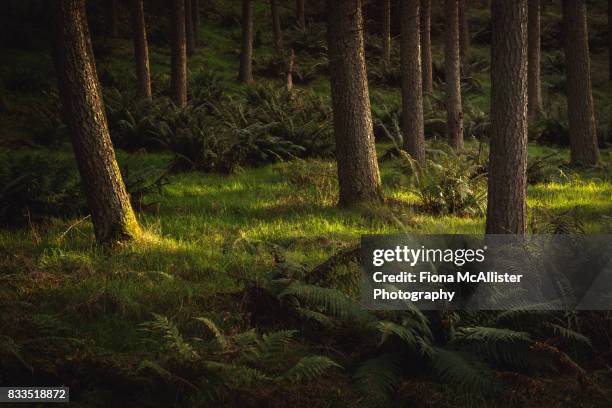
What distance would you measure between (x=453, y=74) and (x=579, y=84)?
2.82 metres

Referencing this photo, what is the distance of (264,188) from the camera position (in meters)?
12.0

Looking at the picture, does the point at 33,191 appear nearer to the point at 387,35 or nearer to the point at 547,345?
the point at 547,345

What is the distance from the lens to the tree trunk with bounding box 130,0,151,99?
19.1 m

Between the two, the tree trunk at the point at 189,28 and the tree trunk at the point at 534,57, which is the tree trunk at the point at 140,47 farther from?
the tree trunk at the point at 534,57

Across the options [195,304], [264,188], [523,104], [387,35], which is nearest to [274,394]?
[195,304]

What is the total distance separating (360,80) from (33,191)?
208 inches

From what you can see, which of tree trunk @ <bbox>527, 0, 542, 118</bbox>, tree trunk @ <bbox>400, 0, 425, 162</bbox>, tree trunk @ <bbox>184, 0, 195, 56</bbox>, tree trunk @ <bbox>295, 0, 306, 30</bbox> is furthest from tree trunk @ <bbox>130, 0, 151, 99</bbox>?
tree trunk @ <bbox>295, 0, 306, 30</bbox>

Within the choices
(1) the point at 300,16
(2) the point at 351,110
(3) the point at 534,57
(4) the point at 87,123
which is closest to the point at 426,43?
(3) the point at 534,57

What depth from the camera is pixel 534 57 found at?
2017cm

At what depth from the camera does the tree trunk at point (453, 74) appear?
48.4 feet

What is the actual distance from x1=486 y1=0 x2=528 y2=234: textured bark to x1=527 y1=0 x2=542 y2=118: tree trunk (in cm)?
1443

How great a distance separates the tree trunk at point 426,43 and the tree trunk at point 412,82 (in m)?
6.71

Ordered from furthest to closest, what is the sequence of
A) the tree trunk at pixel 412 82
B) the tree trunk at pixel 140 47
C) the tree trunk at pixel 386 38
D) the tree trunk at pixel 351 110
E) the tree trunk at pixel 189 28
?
1. the tree trunk at pixel 189 28
2. the tree trunk at pixel 386 38
3. the tree trunk at pixel 140 47
4. the tree trunk at pixel 412 82
5. the tree trunk at pixel 351 110

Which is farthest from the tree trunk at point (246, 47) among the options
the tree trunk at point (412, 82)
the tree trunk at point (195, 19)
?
the tree trunk at point (412, 82)
